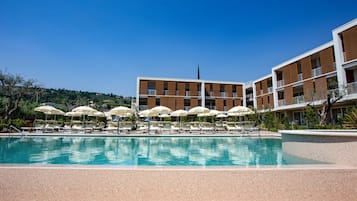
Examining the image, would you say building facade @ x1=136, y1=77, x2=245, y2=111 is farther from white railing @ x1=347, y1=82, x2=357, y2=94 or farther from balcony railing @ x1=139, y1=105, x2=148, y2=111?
white railing @ x1=347, y1=82, x2=357, y2=94

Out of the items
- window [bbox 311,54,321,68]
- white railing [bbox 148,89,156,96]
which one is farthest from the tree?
window [bbox 311,54,321,68]

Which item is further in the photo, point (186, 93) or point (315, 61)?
point (186, 93)

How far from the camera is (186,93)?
31594 millimetres

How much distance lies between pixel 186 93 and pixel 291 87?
14.7m

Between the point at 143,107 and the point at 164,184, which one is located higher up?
the point at 143,107

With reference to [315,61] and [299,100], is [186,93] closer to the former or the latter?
[299,100]

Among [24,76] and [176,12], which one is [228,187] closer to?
[176,12]

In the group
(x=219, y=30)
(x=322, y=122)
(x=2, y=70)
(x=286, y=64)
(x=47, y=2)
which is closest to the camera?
(x=47, y=2)

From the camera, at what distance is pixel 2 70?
2103cm

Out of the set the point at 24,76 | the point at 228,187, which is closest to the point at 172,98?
the point at 24,76

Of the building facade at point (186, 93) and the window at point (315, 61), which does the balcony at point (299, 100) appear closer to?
the window at point (315, 61)

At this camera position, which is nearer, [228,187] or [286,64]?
[228,187]

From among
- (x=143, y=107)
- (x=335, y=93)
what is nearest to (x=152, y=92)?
(x=143, y=107)

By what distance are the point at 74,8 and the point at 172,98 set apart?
21.8 meters
